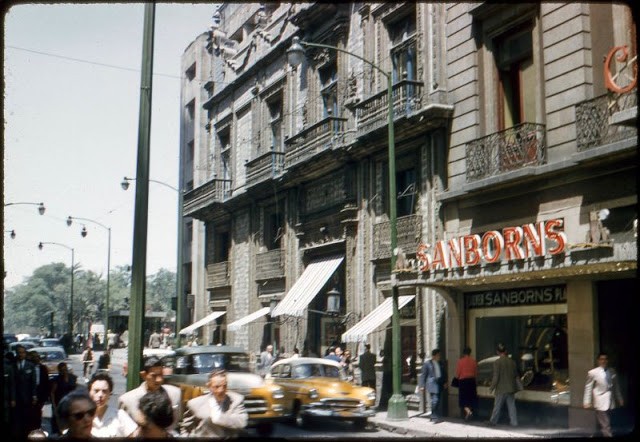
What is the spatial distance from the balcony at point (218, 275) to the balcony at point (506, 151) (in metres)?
21.8

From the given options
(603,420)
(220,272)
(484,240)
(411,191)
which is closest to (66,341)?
(220,272)

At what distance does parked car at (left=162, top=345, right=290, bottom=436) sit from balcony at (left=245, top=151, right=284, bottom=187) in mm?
16020

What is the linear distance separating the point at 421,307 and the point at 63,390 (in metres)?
12.9

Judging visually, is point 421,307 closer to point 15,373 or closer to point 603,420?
point 603,420

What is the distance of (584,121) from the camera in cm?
1792

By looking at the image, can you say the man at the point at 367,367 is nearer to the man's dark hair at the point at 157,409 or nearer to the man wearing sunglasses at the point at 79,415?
the man's dark hair at the point at 157,409

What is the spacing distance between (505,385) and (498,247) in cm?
321

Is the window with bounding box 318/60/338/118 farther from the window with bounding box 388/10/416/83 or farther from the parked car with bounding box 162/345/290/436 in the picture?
the parked car with bounding box 162/345/290/436

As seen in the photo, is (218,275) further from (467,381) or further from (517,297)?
(517,297)

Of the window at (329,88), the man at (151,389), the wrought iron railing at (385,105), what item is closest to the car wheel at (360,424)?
the wrought iron railing at (385,105)

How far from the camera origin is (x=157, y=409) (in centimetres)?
520

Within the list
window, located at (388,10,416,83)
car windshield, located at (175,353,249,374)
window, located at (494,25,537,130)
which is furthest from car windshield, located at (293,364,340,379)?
window, located at (388,10,416,83)

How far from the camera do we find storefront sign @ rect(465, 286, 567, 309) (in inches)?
750

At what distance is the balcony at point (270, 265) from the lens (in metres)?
34.8
